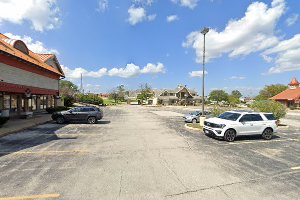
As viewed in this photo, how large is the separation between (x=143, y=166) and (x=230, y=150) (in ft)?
16.5

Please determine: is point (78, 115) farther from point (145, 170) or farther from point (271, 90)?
point (271, 90)

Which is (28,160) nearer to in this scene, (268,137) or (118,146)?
(118,146)

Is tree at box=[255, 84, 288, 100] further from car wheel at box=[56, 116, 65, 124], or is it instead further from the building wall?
car wheel at box=[56, 116, 65, 124]

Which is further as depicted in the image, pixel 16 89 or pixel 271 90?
pixel 271 90

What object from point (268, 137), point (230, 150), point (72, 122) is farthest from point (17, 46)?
point (268, 137)

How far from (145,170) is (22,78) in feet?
62.4

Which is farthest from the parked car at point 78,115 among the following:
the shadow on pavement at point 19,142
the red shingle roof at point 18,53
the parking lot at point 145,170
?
the parking lot at point 145,170

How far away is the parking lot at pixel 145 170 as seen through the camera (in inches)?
227

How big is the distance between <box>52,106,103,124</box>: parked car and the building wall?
189 inches

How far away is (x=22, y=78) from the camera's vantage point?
21344 mm

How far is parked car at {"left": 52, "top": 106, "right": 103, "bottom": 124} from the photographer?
19.7 metres

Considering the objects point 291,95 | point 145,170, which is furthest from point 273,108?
point 291,95

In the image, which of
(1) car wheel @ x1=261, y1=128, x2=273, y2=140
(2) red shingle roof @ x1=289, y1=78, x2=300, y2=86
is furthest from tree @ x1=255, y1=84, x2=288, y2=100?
Result: (1) car wheel @ x1=261, y1=128, x2=273, y2=140

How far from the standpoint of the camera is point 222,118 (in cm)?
1418
